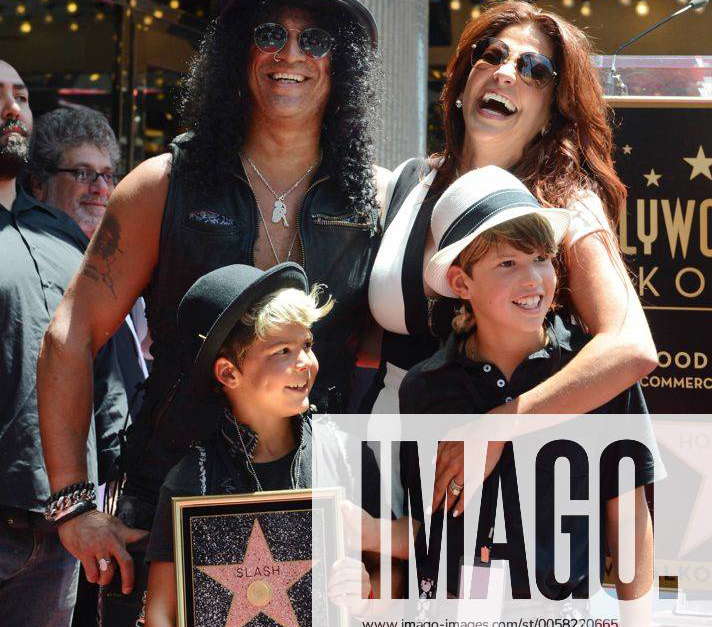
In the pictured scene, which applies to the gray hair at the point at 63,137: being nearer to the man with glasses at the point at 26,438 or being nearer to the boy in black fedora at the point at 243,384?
the man with glasses at the point at 26,438

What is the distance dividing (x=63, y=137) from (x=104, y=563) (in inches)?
117

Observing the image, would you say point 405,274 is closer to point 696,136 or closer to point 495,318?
point 495,318

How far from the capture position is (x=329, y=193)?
10.1 ft

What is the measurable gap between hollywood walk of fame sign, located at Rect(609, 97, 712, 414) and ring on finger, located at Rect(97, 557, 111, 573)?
5.78 ft

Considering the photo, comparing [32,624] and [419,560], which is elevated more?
[419,560]

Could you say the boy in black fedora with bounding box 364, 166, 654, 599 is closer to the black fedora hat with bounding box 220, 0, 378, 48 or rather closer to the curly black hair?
the curly black hair

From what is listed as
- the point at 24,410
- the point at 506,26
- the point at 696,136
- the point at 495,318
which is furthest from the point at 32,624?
the point at 696,136

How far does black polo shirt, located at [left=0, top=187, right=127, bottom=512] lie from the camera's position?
3.62 meters

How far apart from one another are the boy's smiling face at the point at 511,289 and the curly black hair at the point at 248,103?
0.53 m

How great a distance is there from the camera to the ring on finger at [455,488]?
2.60 metres

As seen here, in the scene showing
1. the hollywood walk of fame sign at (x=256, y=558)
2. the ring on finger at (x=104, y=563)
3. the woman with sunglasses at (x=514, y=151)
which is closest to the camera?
the hollywood walk of fame sign at (x=256, y=558)

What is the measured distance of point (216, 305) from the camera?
2580 millimetres

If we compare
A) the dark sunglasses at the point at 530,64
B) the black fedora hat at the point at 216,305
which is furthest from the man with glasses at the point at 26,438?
the dark sunglasses at the point at 530,64

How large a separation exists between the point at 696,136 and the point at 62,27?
489 centimetres
